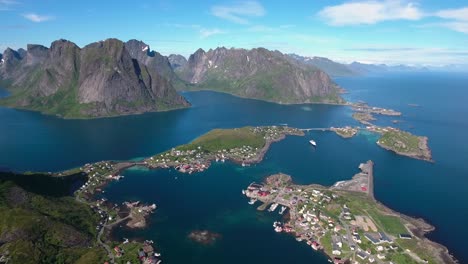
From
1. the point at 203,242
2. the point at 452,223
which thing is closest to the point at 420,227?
the point at 452,223

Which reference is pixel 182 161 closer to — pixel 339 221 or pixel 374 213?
pixel 339 221

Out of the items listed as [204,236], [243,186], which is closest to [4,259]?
[204,236]

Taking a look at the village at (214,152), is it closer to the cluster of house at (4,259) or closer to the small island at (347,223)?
the small island at (347,223)

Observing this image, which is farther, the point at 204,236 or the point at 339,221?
the point at 339,221

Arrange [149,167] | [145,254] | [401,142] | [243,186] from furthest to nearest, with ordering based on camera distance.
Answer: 1. [401,142]
2. [149,167]
3. [243,186]
4. [145,254]

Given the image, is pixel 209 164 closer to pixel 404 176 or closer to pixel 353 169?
pixel 353 169

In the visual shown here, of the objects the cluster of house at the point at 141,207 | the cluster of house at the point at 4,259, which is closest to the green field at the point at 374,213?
the cluster of house at the point at 141,207

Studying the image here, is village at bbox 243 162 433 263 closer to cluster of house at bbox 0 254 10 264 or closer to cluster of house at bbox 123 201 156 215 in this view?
cluster of house at bbox 123 201 156 215

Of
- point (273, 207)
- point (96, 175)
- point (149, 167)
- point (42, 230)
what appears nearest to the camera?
point (42, 230)
